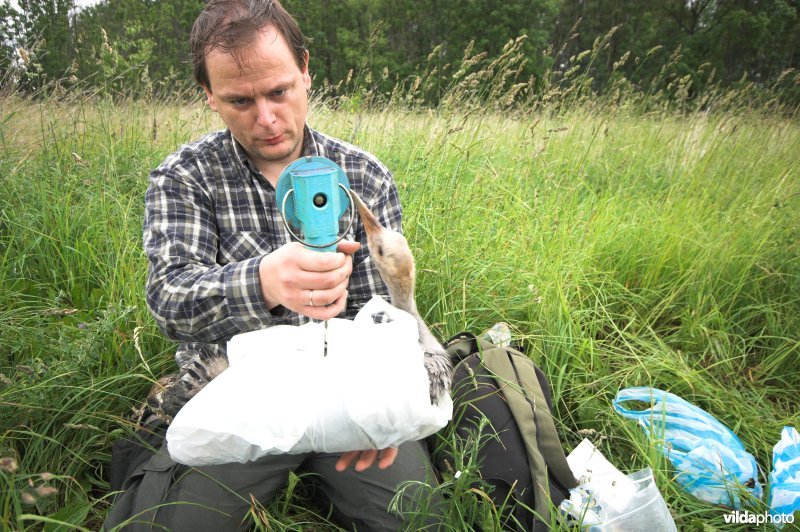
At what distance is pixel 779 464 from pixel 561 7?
31.8m

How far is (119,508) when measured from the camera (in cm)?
149

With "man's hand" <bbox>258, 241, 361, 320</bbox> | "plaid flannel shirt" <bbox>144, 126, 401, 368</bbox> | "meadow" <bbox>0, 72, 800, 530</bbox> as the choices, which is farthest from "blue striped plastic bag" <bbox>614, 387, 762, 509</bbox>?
"man's hand" <bbox>258, 241, 361, 320</bbox>

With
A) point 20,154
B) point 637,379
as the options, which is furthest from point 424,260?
point 20,154

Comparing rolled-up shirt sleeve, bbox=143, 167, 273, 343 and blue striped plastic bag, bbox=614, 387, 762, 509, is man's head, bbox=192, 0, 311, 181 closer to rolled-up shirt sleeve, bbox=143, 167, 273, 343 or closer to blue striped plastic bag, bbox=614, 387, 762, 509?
rolled-up shirt sleeve, bbox=143, 167, 273, 343

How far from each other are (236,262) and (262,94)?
64 cm

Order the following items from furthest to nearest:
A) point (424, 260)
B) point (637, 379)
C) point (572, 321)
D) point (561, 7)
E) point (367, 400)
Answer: point (561, 7) → point (424, 260) → point (572, 321) → point (637, 379) → point (367, 400)

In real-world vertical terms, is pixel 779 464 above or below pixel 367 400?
below

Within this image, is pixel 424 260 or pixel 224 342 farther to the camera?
pixel 424 260

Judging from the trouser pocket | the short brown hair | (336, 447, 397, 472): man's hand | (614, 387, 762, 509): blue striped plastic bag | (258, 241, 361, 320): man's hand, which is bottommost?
(614, 387, 762, 509): blue striped plastic bag

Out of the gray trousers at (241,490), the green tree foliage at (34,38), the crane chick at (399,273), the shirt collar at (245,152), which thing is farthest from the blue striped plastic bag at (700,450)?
the green tree foliage at (34,38)

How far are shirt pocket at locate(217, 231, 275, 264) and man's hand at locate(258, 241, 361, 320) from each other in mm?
587

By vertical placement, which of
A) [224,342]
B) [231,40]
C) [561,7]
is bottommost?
[224,342]

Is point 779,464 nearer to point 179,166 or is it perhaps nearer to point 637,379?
point 637,379

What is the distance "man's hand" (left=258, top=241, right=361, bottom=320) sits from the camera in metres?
1.18
